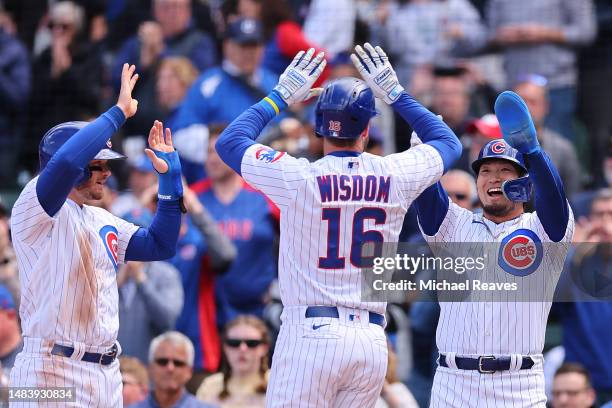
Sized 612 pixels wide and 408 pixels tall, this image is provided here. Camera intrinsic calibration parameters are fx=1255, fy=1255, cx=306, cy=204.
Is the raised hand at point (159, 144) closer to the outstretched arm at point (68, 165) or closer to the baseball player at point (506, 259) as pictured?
the outstretched arm at point (68, 165)

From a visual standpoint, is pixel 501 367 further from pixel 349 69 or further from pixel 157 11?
pixel 157 11

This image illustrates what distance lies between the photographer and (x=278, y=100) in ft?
16.5

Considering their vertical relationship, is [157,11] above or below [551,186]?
above

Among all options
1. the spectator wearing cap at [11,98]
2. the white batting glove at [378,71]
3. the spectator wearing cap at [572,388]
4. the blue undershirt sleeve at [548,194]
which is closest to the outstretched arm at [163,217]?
the white batting glove at [378,71]

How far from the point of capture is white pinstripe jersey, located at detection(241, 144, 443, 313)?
15.4ft

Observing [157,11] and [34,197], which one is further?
[157,11]

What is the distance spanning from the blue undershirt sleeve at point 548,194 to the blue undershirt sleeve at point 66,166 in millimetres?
1643

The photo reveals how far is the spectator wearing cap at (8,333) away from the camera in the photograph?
21.8 feet

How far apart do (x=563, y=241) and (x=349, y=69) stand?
11.8 feet

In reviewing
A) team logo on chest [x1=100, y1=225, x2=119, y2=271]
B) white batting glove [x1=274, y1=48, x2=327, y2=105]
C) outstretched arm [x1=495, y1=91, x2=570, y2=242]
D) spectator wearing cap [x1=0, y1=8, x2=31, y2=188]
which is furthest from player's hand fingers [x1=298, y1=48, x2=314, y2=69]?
spectator wearing cap [x1=0, y1=8, x2=31, y2=188]

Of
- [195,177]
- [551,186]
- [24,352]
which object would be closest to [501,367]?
[551,186]

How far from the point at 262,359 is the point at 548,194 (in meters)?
2.36

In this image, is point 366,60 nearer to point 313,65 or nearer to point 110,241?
point 313,65

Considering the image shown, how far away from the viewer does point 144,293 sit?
713 cm
